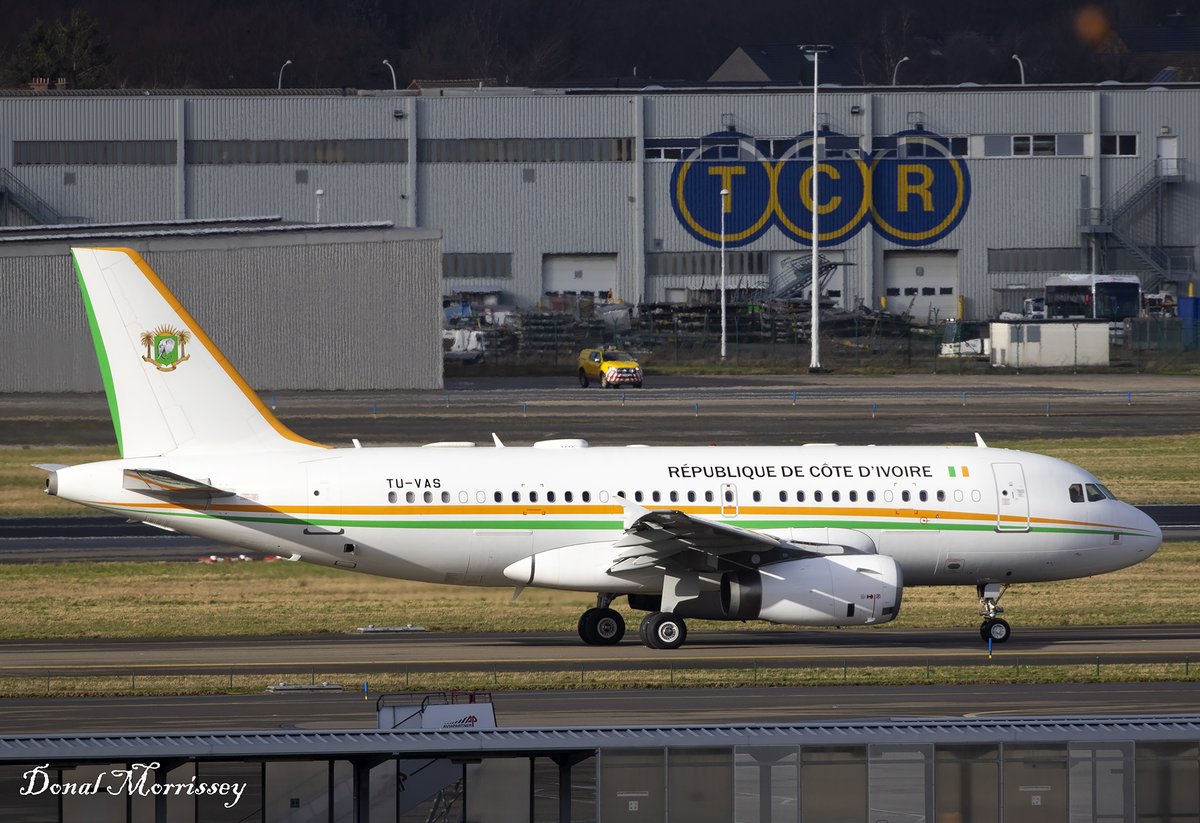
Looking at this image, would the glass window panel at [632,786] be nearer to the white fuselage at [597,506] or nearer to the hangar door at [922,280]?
the white fuselage at [597,506]

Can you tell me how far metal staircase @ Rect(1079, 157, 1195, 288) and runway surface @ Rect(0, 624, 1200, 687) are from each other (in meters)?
86.4

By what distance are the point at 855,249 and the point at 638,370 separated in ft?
115

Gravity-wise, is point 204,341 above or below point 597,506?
above

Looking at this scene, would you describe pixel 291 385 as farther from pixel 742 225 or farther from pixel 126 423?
pixel 126 423

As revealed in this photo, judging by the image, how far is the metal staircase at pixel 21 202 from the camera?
110375mm

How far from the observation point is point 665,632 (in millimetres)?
31031

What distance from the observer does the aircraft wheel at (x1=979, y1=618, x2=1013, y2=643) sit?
31.1 metres

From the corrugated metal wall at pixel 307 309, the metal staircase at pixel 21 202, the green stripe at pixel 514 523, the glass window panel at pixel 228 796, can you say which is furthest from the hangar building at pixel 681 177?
the glass window panel at pixel 228 796

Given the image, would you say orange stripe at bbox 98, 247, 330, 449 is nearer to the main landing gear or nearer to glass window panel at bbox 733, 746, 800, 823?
the main landing gear

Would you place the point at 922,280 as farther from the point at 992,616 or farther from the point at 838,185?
the point at 992,616

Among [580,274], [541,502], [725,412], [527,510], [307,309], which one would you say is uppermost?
[580,274]

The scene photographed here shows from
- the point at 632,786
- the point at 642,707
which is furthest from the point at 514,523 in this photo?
the point at 632,786

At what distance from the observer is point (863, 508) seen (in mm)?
31344

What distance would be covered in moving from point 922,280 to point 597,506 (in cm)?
8926
